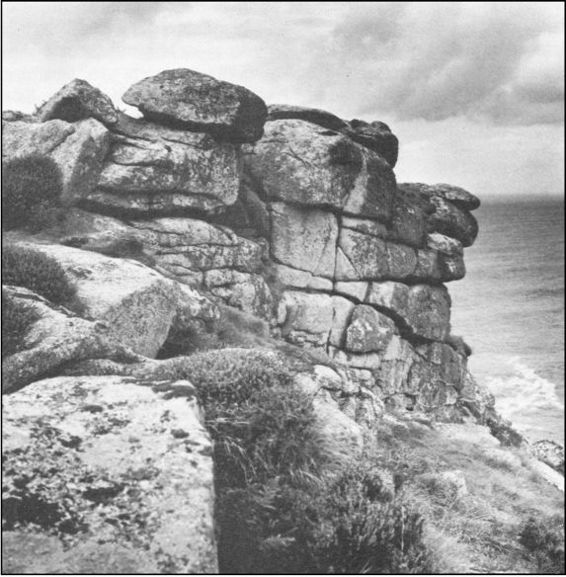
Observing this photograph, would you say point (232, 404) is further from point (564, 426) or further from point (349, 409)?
point (564, 426)

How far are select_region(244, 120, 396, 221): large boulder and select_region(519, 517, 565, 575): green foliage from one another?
62.6 feet

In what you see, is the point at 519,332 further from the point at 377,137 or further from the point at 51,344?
the point at 51,344

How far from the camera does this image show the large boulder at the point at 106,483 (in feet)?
17.7

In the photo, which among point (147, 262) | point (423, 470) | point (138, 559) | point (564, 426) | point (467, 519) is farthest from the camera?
point (564, 426)

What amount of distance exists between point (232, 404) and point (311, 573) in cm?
274

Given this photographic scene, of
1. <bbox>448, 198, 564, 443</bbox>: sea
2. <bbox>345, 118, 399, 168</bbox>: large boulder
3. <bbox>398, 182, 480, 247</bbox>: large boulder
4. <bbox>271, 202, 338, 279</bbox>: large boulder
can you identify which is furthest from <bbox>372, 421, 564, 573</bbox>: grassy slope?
<bbox>448, 198, 564, 443</bbox>: sea

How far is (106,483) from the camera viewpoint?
6.13 metres

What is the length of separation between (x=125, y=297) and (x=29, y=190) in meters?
8.23

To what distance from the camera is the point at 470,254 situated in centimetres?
15750

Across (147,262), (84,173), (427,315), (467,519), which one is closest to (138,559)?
(467,519)

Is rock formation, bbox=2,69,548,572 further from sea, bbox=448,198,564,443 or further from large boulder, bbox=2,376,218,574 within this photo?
sea, bbox=448,198,564,443

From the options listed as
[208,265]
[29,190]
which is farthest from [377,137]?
[29,190]

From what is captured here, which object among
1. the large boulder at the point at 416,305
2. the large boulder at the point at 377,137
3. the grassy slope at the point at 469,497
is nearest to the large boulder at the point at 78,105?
the large boulder at the point at 377,137

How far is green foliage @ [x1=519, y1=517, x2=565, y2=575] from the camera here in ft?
30.8
